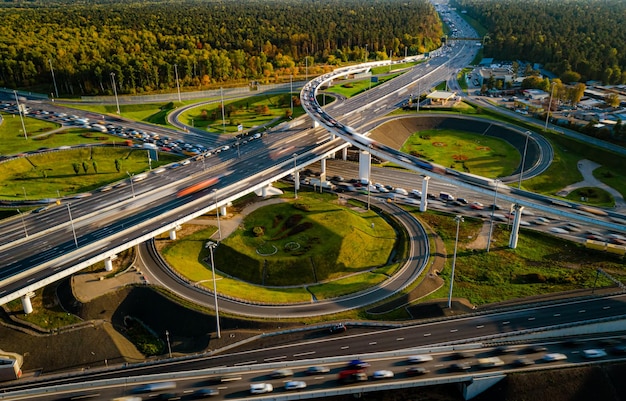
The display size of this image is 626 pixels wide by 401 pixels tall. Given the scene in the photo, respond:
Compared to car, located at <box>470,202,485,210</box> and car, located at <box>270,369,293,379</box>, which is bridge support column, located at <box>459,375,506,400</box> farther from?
car, located at <box>470,202,485,210</box>

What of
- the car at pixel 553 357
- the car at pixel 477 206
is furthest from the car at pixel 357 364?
the car at pixel 477 206

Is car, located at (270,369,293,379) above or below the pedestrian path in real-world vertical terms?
above

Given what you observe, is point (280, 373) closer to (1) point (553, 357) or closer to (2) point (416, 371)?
(2) point (416, 371)

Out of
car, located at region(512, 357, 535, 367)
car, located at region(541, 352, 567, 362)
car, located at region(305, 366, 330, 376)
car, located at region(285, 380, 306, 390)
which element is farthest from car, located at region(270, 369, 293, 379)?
car, located at region(541, 352, 567, 362)

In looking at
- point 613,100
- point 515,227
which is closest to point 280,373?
point 515,227

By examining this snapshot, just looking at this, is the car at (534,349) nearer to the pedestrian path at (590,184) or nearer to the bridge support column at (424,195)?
the bridge support column at (424,195)

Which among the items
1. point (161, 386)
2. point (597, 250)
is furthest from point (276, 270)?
point (597, 250)
